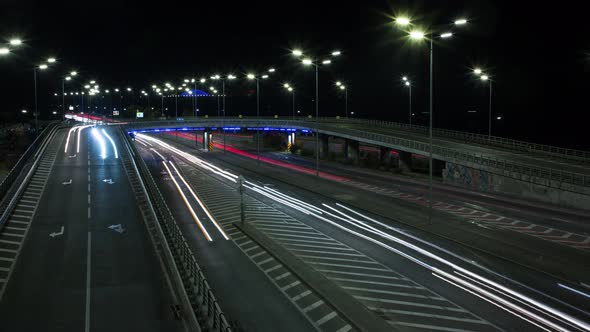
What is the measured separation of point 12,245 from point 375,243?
17110 mm

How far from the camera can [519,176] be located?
125ft

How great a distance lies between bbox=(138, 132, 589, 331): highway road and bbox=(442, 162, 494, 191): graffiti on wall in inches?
380

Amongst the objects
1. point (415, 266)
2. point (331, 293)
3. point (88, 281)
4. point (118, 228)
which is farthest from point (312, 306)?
point (118, 228)

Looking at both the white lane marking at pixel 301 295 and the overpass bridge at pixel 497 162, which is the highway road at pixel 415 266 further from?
the overpass bridge at pixel 497 162

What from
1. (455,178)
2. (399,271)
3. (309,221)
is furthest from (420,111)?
(399,271)

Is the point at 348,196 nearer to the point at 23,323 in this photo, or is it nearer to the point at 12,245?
the point at 12,245

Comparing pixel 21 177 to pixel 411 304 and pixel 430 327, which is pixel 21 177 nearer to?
pixel 411 304

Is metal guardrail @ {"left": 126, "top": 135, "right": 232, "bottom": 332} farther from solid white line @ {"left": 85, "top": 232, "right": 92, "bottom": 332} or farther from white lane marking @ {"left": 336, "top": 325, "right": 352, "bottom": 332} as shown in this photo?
white lane marking @ {"left": 336, "top": 325, "right": 352, "bottom": 332}

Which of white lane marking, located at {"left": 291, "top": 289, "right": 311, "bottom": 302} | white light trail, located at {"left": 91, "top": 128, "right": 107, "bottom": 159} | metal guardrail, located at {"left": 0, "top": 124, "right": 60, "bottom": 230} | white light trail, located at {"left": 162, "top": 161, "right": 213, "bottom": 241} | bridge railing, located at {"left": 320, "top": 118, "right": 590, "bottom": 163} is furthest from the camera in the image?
bridge railing, located at {"left": 320, "top": 118, "right": 590, "bottom": 163}

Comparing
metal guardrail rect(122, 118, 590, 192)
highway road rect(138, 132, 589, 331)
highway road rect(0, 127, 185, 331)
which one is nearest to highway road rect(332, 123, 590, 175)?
metal guardrail rect(122, 118, 590, 192)

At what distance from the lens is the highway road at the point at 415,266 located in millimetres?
15211

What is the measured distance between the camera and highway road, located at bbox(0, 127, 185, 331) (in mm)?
14547

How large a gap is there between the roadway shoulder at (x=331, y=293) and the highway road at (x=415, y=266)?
23.1 inches

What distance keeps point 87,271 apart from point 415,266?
1332 cm
